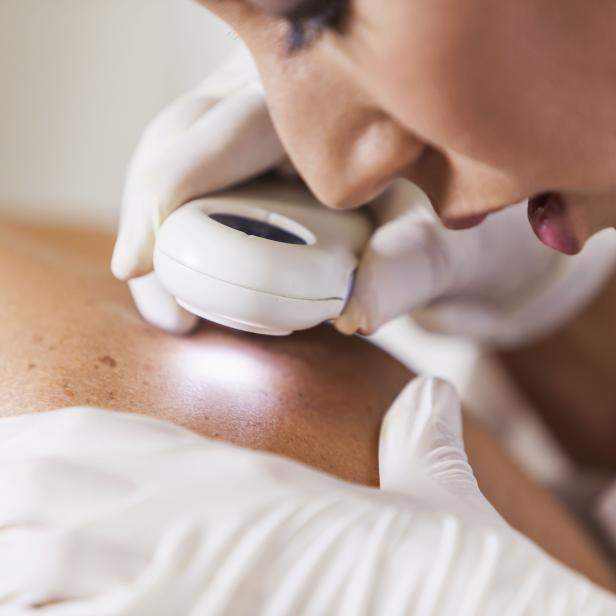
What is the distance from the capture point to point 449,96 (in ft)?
1.28

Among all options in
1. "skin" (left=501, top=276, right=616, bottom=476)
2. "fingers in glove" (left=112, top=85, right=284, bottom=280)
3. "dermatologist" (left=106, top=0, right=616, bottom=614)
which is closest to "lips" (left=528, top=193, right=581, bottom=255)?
"dermatologist" (left=106, top=0, right=616, bottom=614)

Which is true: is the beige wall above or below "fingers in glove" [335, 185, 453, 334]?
below

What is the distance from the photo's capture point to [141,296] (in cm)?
60

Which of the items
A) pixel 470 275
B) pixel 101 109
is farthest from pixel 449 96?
pixel 101 109

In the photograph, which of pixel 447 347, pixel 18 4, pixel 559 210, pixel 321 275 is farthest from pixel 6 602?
pixel 18 4

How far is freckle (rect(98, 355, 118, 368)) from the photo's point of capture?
518mm

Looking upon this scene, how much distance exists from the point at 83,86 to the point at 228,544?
93cm

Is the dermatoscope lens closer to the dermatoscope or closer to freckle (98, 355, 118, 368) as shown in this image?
the dermatoscope

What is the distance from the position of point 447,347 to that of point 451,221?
561mm

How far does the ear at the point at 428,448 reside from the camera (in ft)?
1.48

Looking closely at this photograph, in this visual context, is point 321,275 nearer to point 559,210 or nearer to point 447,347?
point 559,210

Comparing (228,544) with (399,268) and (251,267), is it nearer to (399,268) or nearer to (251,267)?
(251,267)

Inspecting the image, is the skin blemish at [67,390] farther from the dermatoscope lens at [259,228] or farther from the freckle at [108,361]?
the dermatoscope lens at [259,228]

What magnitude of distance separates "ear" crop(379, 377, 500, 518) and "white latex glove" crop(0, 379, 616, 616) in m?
0.04
